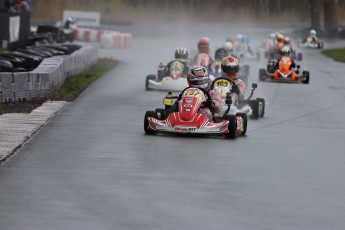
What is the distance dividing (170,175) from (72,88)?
1144cm

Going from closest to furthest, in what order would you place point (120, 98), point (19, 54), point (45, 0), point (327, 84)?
point (120, 98) → point (19, 54) → point (327, 84) → point (45, 0)

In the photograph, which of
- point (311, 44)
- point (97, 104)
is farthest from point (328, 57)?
point (97, 104)

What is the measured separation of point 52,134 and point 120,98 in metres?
6.70

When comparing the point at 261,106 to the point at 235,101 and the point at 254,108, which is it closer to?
the point at 254,108

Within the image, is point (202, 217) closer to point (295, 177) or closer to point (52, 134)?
point (295, 177)

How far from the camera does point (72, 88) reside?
2311cm

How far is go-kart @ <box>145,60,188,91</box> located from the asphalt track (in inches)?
128

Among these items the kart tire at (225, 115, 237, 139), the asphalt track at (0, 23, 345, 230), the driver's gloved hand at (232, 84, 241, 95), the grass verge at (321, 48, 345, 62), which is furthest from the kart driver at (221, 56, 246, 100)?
the grass verge at (321, 48, 345, 62)

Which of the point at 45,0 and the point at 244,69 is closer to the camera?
the point at 244,69

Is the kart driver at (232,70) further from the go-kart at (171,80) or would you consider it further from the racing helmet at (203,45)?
the racing helmet at (203,45)

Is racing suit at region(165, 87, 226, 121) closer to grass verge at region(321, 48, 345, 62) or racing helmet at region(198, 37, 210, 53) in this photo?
racing helmet at region(198, 37, 210, 53)

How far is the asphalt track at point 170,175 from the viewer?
31.2 ft

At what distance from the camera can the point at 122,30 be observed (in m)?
62.6

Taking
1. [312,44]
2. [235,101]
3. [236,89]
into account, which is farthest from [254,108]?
[312,44]
